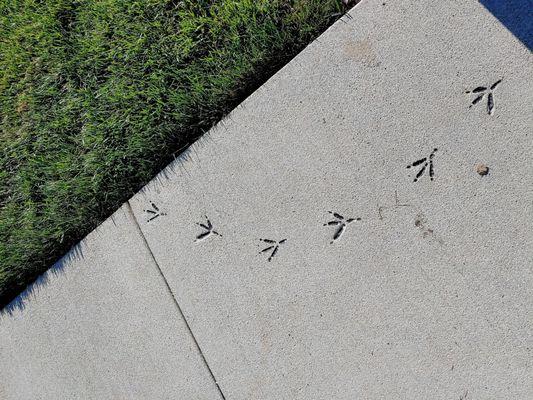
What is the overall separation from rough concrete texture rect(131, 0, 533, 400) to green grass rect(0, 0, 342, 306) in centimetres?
15

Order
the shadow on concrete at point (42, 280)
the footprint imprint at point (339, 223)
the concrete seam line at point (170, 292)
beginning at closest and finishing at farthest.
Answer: the footprint imprint at point (339, 223), the concrete seam line at point (170, 292), the shadow on concrete at point (42, 280)

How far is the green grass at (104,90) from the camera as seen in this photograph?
2768 millimetres

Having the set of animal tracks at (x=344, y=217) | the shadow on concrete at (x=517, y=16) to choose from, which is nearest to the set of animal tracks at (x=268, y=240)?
the set of animal tracks at (x=344, y=217)

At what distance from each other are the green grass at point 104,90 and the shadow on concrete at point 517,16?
2.19 ft

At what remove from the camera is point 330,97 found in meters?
2.61

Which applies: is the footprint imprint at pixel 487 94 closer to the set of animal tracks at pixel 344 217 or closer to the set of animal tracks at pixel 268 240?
the set of animal tracks at pixel 344 217

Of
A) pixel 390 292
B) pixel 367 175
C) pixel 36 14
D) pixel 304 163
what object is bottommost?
pixel 390 292

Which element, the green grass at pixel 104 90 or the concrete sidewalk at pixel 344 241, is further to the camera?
the green grass at pixel 104 90

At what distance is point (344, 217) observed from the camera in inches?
101

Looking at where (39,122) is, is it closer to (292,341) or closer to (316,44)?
(316,44)

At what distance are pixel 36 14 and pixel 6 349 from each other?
5.55ft

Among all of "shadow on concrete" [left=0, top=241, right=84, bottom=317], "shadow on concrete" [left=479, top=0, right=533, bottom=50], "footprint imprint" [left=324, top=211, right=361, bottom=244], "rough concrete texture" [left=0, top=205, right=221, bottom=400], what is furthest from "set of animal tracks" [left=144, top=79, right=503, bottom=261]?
"shadow on concrete" [left=0, top=241, right=84, bottom=317]

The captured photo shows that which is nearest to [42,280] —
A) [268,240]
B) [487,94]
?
[268,240]

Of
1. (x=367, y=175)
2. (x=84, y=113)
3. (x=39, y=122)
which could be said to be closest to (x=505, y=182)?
(x=367, y=175)
